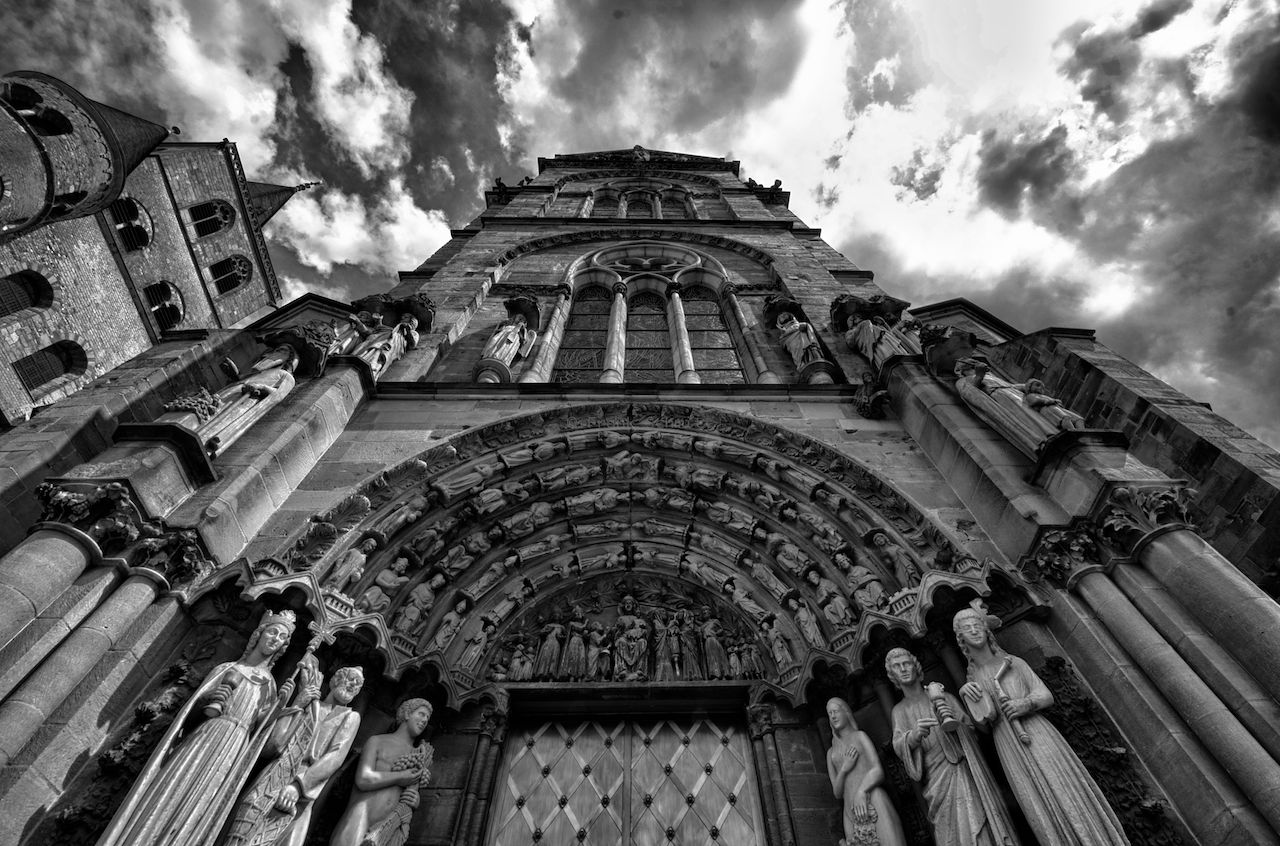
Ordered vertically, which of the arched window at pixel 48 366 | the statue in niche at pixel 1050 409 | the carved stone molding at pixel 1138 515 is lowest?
the carved stone molding at pixel 1138 515

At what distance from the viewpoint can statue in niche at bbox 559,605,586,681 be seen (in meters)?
5.64

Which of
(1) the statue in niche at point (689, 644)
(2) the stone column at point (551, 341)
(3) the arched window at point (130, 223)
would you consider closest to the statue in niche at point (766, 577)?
(1) the statue in niche at point (689, 644)

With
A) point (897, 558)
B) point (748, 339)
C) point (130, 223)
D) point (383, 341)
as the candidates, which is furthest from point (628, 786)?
point (130, 223)

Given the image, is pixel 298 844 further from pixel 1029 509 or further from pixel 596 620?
pixel 1029 509

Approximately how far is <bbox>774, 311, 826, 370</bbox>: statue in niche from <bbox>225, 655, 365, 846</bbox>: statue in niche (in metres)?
6.43

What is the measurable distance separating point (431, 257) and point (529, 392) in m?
7.20

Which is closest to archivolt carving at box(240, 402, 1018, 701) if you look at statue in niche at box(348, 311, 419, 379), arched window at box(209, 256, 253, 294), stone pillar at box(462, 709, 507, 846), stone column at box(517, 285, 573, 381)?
stone pillar at box(462, 709, 507, 846)

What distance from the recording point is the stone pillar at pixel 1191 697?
3.15 meters

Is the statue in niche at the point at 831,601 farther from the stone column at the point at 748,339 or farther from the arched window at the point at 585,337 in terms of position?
the arched window at the point at 585,337

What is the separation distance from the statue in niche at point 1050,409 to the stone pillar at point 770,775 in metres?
3.13

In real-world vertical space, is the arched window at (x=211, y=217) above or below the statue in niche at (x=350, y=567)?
above

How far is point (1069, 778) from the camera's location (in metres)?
3.39

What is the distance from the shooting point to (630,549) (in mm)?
6617

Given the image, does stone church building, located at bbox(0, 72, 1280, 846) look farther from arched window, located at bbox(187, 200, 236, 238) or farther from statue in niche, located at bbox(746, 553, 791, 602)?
arched window, located at bbox(187, 200, 236, 238)
